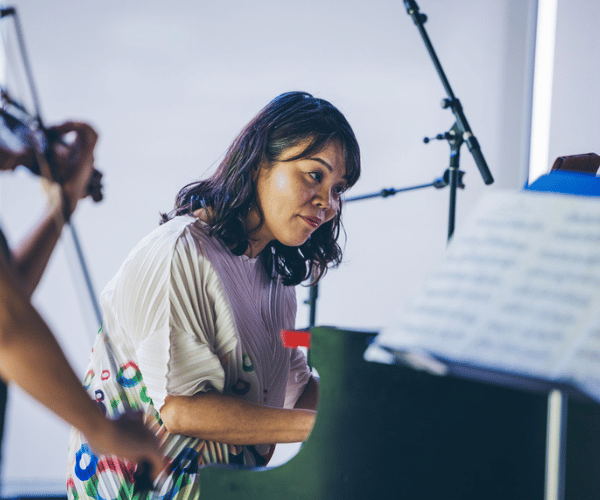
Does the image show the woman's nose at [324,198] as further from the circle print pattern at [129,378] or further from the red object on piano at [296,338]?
the circle print pattern at [129,378]

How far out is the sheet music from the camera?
517 mm

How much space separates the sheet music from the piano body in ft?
1.01

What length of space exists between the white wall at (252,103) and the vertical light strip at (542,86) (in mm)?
68

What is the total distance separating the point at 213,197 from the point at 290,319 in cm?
37

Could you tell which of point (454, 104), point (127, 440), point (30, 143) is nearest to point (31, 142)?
point (30, 143)

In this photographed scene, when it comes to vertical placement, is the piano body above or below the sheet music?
below

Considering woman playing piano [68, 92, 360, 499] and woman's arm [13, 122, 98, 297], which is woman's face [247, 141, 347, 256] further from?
woman's arm [13, 122, 98, 297]

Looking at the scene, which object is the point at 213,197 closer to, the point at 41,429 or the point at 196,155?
the point at 196,155

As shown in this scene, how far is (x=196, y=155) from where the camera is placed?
2.67 metres

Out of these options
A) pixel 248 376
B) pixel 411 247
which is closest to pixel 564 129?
pixel 411 247

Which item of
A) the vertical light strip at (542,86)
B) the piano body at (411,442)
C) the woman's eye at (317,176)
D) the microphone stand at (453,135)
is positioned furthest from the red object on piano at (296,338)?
the vertical light strip at (542,86)

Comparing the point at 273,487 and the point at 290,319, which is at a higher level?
the point at 290,319

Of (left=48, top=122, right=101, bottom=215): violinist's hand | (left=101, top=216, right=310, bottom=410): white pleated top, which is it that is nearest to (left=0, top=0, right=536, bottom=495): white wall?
(left=101, top=216, right=310, bottom=410): white pleated top

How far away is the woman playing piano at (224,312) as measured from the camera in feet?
3.35
